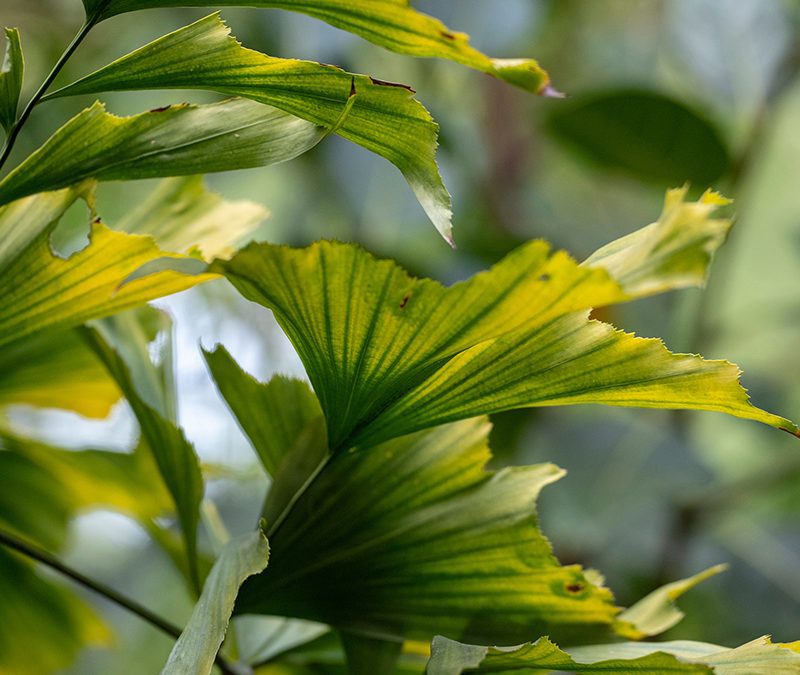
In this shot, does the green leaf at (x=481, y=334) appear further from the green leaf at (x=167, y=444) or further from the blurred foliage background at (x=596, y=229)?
the blurred foliage background at (x=596, y=229)

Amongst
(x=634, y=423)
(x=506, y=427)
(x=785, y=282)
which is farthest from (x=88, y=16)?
(x=785, y=282)

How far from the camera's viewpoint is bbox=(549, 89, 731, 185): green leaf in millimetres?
744

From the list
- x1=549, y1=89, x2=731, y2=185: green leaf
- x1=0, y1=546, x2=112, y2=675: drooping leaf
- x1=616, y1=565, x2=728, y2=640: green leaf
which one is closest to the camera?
x1=616, y1=565, x2=728, y2=640: green leaf

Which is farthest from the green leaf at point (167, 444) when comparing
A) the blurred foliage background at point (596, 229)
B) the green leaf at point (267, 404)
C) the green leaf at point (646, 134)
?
the green leaf at point (646, 134)

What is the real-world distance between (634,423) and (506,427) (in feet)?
0.49

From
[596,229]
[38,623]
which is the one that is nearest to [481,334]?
[38,623]

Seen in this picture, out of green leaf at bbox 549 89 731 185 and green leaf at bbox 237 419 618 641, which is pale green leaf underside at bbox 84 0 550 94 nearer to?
green leaf at bbox 237 419 618 641

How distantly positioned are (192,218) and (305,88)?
0.10 m

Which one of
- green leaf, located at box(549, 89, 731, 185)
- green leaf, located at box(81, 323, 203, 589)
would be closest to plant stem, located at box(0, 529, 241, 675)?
green leaf, located at box(81, 323, 203, 589)

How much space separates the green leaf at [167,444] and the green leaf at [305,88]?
0.11m

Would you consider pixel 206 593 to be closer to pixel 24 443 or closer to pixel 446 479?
pixel 446 479

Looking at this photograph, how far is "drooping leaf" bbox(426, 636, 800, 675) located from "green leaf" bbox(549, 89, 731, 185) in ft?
1.90

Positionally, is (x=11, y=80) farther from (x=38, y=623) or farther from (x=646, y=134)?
(x=646, y=134)

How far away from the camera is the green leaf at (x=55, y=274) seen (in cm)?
27
